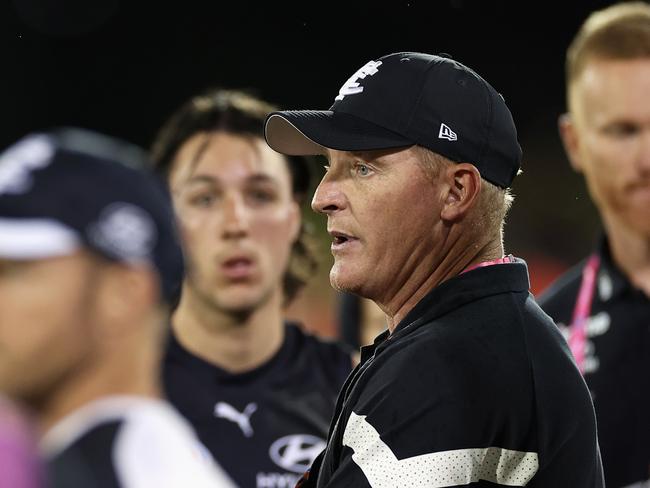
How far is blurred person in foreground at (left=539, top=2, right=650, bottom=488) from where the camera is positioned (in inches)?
135

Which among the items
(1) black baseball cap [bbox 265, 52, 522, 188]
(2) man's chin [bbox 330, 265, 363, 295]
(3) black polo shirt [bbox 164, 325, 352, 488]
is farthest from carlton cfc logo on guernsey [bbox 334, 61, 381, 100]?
(3) black polo shirt [bbox 164, 325, 352, 488]

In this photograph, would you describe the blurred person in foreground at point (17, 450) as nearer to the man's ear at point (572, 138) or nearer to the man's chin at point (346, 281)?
the man's chin at point (346, 281)

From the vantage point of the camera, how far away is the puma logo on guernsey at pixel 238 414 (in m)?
3.04

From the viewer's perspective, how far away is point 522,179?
6.31 meters

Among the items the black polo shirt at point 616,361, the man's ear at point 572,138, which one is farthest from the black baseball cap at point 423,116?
the man's ear at point 572,138

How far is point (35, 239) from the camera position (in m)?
0.96

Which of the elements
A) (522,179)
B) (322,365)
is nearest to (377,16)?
(322,365)

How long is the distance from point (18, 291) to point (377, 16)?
11.7 ft

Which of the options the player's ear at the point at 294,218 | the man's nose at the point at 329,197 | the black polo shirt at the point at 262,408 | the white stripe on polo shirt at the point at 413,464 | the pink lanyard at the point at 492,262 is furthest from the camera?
the player's ear at the point at 294,218

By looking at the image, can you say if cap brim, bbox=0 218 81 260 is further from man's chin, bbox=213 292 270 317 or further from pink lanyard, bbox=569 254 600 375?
pink lanyard, bbox=569 254 600 375

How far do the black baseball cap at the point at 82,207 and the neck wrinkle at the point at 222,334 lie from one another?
2.13 meters

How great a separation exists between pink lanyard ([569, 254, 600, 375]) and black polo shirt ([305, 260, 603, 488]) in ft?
5.50

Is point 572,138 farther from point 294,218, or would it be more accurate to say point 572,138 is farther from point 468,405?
point 468,405

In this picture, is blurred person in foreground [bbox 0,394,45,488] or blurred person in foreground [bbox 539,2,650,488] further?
blurred person in foreground [bbox 539,2,650,488]
